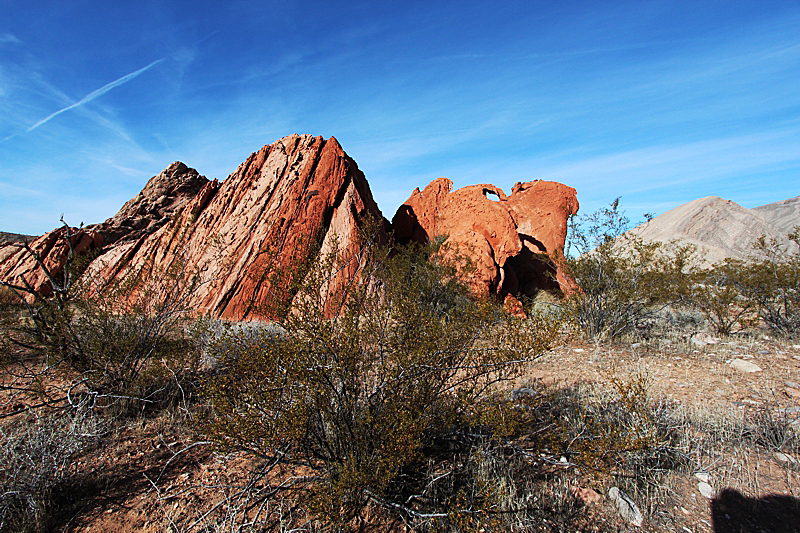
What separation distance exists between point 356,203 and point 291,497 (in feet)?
33.9

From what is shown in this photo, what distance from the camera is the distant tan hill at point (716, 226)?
36.9 metres

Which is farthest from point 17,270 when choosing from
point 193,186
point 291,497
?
point 291,497

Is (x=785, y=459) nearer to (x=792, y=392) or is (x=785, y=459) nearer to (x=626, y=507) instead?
(x=626, y=507)

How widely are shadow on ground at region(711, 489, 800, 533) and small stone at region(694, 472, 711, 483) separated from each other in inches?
5.9

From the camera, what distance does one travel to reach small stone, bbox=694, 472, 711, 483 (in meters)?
3.31

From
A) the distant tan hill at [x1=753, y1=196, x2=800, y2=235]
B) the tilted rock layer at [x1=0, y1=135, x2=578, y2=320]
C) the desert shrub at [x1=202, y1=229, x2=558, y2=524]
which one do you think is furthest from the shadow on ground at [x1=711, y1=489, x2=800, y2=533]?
the distant tan hill at [x1=753, y1=196, x2=800, y2=235]

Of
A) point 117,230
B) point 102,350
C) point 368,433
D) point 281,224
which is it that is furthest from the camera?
point 117,230

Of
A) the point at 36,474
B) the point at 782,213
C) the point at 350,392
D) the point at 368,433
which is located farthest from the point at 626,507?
the point at 782,213

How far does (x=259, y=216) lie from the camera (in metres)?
12.1

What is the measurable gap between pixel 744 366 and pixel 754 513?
14.0 feet

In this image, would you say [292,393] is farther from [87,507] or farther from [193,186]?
[193,186]

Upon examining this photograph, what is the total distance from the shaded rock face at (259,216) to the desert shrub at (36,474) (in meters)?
7.34

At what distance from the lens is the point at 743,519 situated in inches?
113

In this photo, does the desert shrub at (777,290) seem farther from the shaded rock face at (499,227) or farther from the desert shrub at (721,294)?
the shaded rock face at (499,227)
